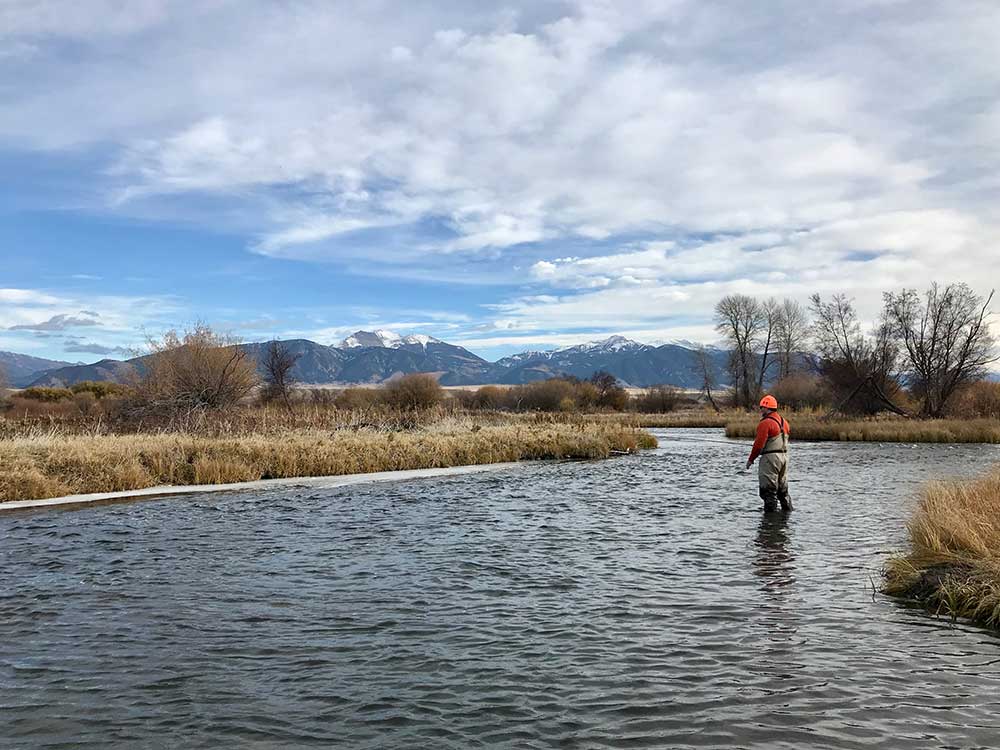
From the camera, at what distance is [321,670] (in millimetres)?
6473

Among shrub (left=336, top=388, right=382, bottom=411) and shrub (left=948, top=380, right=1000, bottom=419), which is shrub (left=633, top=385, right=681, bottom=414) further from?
shrub (left=336, top=388, right=382, bottom=411)

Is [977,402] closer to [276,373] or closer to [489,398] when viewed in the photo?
[489,398]

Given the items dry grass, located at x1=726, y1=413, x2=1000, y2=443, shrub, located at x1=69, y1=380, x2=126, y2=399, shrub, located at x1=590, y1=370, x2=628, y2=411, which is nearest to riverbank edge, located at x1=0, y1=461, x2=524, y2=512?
dry grass, located at x1=726, y1=413, x2=1000, y2=443

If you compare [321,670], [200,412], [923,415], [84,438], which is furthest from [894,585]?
[923,415]

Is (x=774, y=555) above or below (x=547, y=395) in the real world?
below

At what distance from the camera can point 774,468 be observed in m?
14.6

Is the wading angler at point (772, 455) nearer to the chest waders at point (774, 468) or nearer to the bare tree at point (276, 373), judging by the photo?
the chest waders at point (774, 468)

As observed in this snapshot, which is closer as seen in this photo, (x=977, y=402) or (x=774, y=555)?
(x=774, y=555)

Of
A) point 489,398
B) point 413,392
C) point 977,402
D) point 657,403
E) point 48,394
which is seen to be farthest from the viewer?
point 489,398

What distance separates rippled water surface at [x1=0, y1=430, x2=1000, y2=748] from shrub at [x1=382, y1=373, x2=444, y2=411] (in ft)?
106

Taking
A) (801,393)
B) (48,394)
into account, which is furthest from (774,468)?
(801,393)

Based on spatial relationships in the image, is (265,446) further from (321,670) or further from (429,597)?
(321,670)

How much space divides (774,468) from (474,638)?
30.2 feet

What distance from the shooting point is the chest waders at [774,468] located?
14375 mm
